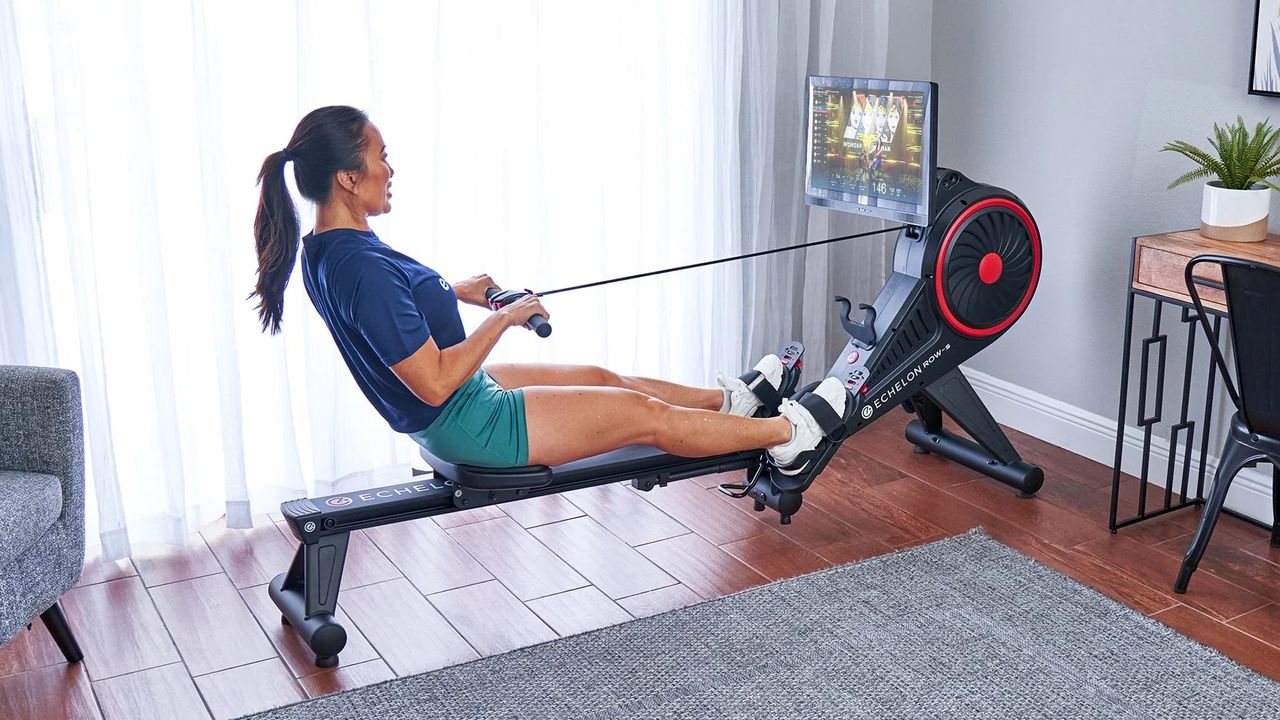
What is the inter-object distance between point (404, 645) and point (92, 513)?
3.42ft

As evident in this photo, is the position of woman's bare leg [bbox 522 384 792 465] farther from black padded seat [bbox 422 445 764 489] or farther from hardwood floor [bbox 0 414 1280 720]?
→ hardwood floor [bbox 0 414 1280 720]

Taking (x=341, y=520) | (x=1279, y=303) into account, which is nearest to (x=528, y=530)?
(x=341, y=520)

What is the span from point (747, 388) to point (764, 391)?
46mm

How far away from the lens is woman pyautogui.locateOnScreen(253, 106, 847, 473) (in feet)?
8.21

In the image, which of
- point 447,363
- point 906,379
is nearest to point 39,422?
point 447,363

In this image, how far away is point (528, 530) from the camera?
10.7 ft

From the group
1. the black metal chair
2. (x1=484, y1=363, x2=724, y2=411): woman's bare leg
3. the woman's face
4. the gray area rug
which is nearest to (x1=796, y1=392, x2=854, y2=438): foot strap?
(x1=484, y1=363, x2=724, y2=411): woman's bare leg

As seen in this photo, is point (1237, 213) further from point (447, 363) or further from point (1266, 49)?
point (447, 363)

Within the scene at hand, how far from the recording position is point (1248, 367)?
2.59 m

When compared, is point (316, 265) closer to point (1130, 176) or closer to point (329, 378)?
point (329, 378)

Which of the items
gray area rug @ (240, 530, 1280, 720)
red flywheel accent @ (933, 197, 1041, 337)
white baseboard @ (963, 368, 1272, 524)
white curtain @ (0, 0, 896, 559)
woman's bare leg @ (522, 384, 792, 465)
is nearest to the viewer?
gray area rug @ (240, 530, 1280, 720)

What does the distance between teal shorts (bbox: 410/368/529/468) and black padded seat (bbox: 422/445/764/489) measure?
0.09 feet

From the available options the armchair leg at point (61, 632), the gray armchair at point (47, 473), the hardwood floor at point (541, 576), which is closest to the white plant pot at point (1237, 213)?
the hardwood floor at point (541, 576)

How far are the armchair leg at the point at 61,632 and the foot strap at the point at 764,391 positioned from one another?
5.51ft
